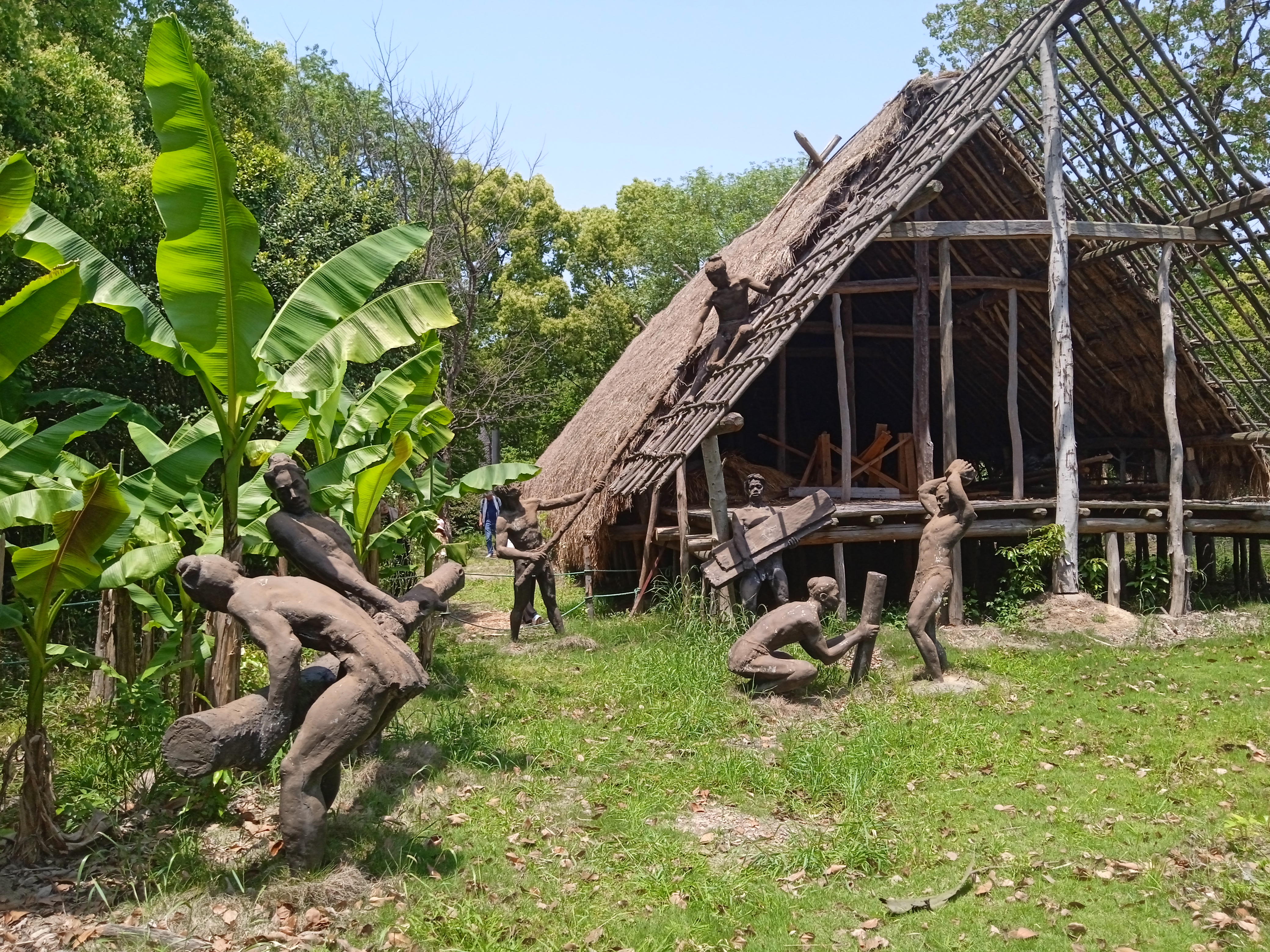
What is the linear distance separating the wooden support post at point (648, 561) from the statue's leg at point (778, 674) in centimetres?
353

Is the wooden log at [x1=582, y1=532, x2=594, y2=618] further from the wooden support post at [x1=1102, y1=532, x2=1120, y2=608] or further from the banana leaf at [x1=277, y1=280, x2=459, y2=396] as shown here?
the wooden support post at [x1=1102, y1=532, x2=1120, y2=608]

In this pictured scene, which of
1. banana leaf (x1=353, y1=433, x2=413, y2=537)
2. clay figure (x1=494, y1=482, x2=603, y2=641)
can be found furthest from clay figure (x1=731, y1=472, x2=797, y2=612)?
banana leaf (x1=353, y1=433, x2=413, y2=537)

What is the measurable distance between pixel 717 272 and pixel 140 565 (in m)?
7.22

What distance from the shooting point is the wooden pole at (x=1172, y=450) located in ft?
36.7

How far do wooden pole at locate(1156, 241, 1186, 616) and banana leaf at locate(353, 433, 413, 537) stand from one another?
9.13m

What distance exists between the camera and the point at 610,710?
802cm

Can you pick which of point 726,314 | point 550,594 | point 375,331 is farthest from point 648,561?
point 375,331

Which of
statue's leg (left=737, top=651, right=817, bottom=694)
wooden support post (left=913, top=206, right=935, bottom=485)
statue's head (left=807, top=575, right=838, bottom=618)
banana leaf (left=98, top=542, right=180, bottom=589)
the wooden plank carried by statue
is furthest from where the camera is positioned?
wooden support post (left=913, top=206, right=935, bottom=485)

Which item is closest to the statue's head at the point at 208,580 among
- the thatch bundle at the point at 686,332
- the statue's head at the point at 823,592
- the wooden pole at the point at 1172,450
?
Result: the statue's head at the point at 823,592

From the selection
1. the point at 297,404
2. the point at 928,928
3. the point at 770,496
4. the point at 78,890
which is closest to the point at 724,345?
the point at 770,496

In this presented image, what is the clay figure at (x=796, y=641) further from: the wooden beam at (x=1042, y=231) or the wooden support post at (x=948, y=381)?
the wooden beam at (x=1042, y=231)

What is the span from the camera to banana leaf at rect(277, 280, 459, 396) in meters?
6.24

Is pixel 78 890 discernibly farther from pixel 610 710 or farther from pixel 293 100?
pixel 293 100

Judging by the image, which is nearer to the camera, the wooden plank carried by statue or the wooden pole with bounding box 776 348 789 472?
the wooden plank carried by statue
